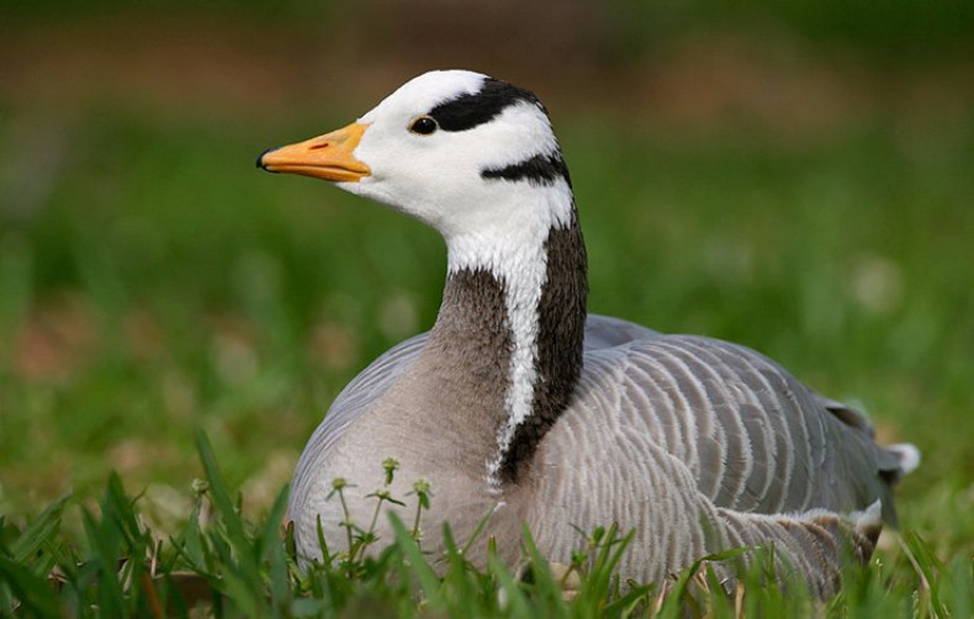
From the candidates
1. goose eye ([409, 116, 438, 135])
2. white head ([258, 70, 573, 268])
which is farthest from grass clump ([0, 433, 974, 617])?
goose eye ([409, 116, 438, 135])

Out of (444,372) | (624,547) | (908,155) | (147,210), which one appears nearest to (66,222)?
(147,210)

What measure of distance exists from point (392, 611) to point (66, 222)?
5618 millimetres

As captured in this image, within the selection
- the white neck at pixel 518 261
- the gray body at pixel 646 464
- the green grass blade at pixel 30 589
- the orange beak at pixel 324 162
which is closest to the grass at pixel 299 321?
the green grass blade at pixel 30 589

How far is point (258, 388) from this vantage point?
18.9 ft

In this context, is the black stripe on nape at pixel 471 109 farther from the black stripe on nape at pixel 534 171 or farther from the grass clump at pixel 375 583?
the grass clump at pixel 375 583

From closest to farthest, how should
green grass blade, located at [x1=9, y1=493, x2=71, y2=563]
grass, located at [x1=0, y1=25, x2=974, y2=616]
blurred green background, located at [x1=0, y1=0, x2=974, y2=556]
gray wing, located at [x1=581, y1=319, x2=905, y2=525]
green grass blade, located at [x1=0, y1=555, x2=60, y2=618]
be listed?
green grass blade, located at [x1=0, y1=555, x2=60, y2=618]
grass, located at [x1=0, y1=25, x2=974, y2=616]
green grass blade, located at [x1=9, y1=493, x2=71, y2=563]
gray wing, located at [x1=581, y1=319, x2=905, y2=525]
blurred green background, located at [x1=0, y1=0, x2=974, y2=556]

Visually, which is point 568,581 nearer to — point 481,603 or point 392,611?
point 481,603

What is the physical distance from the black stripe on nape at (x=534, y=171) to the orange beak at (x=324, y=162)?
33 centimetres

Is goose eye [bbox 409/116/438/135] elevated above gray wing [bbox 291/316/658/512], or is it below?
above

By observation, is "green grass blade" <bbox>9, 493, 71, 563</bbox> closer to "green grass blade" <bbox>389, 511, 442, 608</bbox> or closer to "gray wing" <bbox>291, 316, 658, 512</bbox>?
"gray wing" <bbox>291, 316, 658, 512</bbox>

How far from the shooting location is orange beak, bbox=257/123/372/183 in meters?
3.52

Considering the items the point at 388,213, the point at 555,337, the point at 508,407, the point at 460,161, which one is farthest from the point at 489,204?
the point at 388,213

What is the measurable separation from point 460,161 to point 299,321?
3.37m

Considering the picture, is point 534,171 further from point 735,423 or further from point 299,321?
point 299,321
